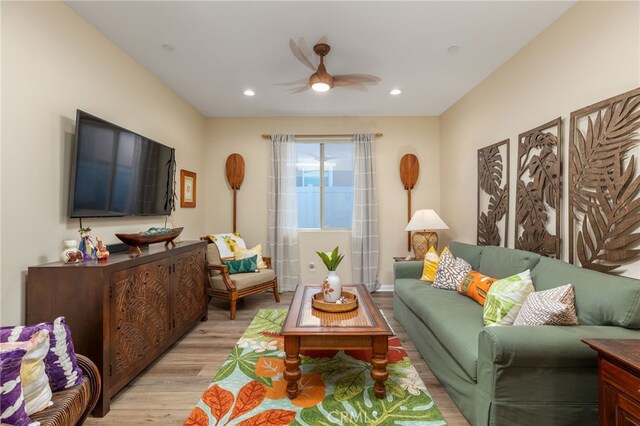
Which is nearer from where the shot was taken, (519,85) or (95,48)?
(95,48)

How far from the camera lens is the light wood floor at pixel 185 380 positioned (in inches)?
70.7

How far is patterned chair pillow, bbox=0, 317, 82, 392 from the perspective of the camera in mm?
1316

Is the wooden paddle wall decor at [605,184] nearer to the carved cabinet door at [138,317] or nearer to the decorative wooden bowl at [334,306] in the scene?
the decorative wooden bowl at [334,306]

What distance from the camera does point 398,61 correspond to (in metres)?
2.88

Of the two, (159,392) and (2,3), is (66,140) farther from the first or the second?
(159,392)

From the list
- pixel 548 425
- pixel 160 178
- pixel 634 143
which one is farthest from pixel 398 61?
pixel 548 425

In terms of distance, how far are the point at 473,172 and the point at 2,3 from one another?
4.25 m

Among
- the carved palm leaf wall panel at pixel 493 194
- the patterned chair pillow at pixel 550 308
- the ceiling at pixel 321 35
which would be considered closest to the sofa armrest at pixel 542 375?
the patterned chair pillow at pixel 550 308

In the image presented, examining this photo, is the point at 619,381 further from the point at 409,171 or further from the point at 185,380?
the point at 409,171

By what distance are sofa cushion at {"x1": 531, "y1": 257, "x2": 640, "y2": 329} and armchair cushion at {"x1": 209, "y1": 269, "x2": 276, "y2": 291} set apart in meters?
2.94

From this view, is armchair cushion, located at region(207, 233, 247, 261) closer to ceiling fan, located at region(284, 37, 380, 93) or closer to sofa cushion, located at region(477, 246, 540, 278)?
ceiling fan, located at region(284, 37, 380, 93)

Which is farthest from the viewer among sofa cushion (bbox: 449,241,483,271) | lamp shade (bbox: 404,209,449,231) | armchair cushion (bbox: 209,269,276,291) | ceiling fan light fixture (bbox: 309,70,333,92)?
lamp shade (bbox: 404,209,449,231)

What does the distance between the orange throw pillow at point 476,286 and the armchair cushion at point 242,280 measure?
7.51 ft

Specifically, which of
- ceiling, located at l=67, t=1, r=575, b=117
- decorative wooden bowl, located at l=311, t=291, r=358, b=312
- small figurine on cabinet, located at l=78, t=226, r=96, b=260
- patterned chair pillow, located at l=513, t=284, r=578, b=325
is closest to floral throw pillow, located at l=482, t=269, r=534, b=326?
patterned chair pillow, located at l=513, t=284, r=578, b=325
